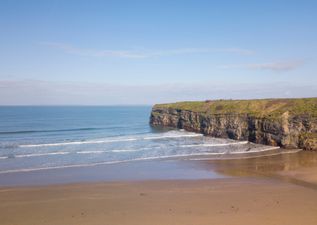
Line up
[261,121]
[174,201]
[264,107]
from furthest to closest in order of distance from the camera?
[264,107], [261,121], [174,201]

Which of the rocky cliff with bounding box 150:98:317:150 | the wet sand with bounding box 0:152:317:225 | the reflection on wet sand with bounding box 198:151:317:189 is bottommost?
the reflection on wet sand with bounding box 198:151:317:189

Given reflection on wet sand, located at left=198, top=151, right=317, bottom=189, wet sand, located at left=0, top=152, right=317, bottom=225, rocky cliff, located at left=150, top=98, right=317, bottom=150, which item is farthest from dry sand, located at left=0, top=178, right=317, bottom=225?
rocky cliff, located at left=150, top=98, right=317, bottom=150

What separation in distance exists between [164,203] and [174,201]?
0.57 metres


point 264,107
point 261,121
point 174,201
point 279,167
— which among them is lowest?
point 279,167

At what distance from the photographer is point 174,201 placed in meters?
15.7

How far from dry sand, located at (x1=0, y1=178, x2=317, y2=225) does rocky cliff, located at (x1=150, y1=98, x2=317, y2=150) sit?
17.1 meters

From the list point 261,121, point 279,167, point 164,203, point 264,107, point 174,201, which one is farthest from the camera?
point 264,107

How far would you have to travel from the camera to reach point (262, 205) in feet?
48.9

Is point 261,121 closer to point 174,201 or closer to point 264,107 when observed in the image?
point 264,107

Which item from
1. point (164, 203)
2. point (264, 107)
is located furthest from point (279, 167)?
point (264, 107)

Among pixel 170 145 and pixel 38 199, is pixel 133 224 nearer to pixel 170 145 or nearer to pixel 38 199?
pixel 38 199

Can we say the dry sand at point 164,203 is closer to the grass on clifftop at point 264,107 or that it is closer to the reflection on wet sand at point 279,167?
the reflection on wet sand at point 279,167

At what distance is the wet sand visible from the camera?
1311 centimetres

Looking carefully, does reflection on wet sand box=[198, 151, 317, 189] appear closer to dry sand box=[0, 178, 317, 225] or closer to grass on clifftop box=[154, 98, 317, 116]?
dry sand box=[0, 178, 317, 225]
